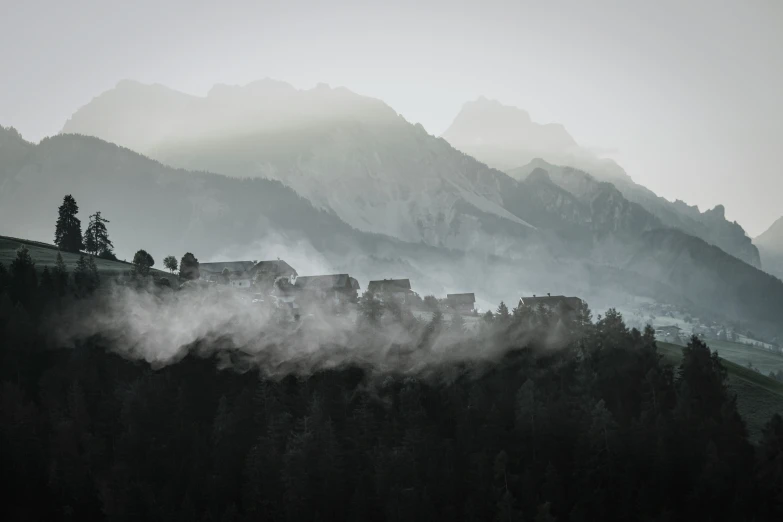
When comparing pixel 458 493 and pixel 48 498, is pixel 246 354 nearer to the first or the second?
pixel 48 498

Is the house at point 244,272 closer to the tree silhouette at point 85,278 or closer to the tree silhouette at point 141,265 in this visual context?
the tree silhouette at point 141,265

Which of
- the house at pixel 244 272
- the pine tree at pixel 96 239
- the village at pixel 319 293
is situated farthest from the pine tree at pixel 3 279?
the house at pixel 244 272

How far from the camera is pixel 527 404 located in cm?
8556

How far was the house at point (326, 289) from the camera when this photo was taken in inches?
5236

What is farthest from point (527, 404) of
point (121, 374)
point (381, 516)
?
point (121, 374)

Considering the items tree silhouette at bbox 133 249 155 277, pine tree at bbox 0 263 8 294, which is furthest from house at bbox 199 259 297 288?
pine tree at bbox 0 263 8 294

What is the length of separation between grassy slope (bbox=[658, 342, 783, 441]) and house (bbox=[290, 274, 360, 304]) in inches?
2297

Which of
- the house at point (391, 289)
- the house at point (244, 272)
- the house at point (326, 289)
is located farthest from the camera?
the house at point (244, 272)

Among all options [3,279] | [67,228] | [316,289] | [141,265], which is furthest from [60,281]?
[316,289]

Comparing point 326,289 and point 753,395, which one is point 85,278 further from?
point 753,395

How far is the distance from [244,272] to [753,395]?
110767 mm

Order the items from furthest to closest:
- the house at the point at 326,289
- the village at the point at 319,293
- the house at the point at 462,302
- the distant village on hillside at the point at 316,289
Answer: the house at the point at 462,302, the distant village on hillside at the point at 316,289, the house at the point at 326,289, the village at the point at 319,293

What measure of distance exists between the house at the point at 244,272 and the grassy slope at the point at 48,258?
15.8 m

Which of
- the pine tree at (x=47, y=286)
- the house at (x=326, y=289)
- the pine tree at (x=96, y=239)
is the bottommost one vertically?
the pine tree at (x=47, y=286)
